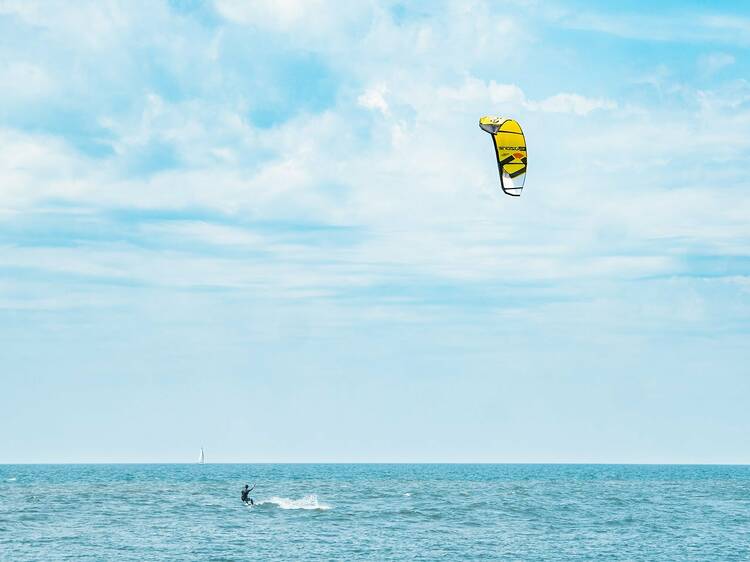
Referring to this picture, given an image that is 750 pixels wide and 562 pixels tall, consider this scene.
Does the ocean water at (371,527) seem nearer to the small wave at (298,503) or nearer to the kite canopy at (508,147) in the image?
the small wave at (298,503)

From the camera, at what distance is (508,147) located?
118 feet

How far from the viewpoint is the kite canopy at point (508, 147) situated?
35469mm

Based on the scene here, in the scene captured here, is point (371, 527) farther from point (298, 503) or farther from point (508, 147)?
point (508, 147)

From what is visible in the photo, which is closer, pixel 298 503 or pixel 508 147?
A: pixel 508 147

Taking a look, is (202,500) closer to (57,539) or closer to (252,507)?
(252,507)

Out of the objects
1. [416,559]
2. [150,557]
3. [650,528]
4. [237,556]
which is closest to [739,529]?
[650,528]

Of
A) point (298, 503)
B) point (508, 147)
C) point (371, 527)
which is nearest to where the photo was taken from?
point (508, 147)

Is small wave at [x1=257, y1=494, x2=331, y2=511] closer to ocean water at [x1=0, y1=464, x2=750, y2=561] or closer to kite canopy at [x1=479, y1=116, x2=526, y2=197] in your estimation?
ocean water at [x1=0, y1=464, x2=750, y2=561]

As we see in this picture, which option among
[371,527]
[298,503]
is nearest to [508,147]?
[371,527]

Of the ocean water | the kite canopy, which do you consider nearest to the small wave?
the ocean water

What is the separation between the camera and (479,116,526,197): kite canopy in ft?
116

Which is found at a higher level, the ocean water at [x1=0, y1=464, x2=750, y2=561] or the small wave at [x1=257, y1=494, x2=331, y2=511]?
the small wave at [x1=257, y1=494, x2=331, y2=511]

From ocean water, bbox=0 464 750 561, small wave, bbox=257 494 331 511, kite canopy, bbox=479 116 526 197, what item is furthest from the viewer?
small wave, bbox=257 494 331 511

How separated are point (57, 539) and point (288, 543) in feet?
46.0
